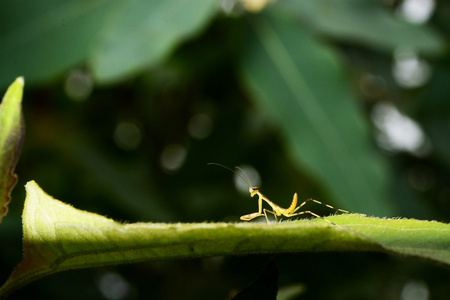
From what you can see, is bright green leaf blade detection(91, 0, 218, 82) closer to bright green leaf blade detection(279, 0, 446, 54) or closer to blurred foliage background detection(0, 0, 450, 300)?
blurred foliage background detection(0, 0, 450, 300)

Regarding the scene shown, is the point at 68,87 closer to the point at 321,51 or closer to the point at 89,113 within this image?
the point at 89,113

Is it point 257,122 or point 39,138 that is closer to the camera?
point 39,138

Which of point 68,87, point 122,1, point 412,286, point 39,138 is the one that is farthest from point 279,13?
point 412,286

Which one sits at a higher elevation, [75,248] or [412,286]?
[412,286]

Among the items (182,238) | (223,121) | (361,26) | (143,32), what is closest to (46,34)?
(143,32)

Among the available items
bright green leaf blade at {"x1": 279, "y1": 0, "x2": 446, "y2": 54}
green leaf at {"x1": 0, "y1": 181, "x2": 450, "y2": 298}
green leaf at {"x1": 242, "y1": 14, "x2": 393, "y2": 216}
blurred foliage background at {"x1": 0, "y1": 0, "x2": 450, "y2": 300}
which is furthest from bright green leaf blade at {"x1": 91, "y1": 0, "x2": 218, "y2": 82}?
green leaf at {"x1": 0, "y1": 181, "x2": 450, "y2": 298}

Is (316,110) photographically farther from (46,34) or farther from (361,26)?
(46,34)
